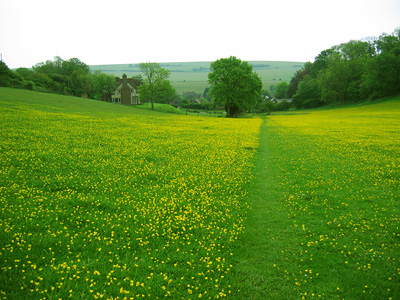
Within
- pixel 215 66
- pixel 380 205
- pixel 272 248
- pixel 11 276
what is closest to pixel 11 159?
pixel 11 276

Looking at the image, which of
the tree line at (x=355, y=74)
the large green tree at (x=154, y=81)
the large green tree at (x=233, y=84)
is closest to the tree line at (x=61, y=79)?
the large green tree at (x=154, y=81)

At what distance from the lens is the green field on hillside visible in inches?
226

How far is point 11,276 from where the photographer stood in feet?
17.3

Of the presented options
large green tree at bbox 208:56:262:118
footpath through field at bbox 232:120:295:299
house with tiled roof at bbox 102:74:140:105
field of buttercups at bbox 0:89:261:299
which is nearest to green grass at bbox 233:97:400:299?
footpath through field at bbox 232:120:295:299

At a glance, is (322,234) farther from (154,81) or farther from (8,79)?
(154,81)

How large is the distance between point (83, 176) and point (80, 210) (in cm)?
340

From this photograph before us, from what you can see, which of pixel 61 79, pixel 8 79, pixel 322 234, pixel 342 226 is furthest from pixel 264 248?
pixel 61 79

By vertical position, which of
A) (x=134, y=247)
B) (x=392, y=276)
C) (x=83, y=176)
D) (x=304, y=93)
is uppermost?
(x=304, y=93)

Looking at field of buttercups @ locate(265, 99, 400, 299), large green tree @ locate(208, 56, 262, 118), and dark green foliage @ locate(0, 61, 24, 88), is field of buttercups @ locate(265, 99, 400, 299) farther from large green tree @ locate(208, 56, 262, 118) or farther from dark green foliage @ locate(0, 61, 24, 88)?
dark green foliage @ locate(0, 61, 24, 88)

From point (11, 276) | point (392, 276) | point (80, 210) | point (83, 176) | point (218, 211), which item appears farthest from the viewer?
point (83, 176)

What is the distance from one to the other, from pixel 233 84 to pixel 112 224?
228 ft

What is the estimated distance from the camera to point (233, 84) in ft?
238

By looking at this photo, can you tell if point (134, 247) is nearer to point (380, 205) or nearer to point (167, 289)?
point (167, 289)

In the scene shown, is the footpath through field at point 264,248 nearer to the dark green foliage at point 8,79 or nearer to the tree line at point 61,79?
the dark green foliage at point 8,79
